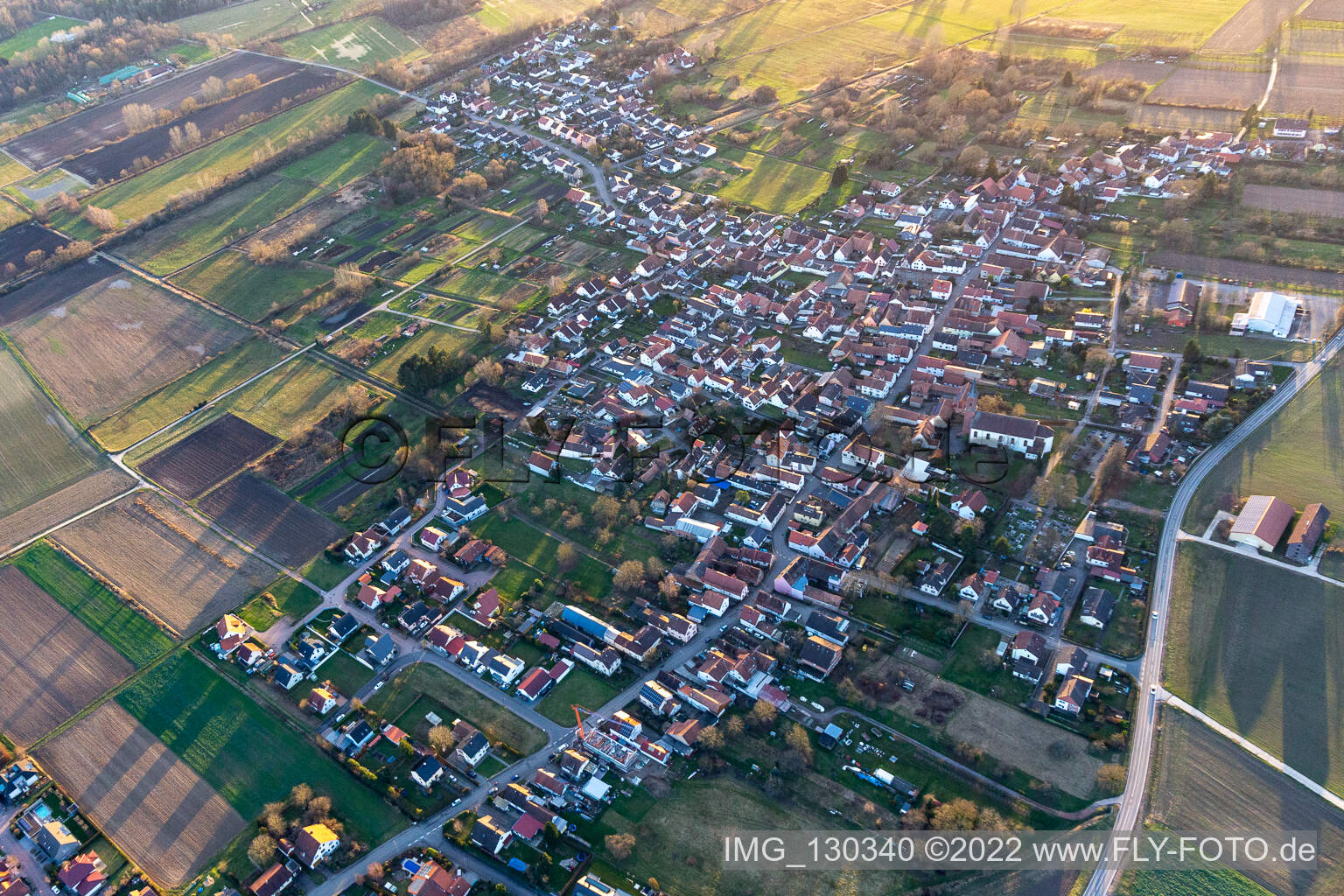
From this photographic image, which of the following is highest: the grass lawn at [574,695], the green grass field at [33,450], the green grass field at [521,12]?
the green grass field at [521,12]

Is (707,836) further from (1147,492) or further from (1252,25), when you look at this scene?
(1252,25)

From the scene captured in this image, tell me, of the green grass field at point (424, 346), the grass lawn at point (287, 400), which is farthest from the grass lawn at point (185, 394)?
the green grass field at point (424, 346)

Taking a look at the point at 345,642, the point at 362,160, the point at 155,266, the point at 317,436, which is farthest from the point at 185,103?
the point at 345,642

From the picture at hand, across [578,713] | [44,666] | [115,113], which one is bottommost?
[44,666]

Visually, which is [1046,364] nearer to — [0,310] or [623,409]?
[623,409]

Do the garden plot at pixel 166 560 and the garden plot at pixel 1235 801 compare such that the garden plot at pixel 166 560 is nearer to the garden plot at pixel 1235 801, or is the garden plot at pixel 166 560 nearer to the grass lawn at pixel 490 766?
the grass lawn at pixel 490 766

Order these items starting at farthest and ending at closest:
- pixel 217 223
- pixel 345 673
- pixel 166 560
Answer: pixel 217 223 → pixel 166 560 → pixel 345 673

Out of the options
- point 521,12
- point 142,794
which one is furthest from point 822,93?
point 142,794
